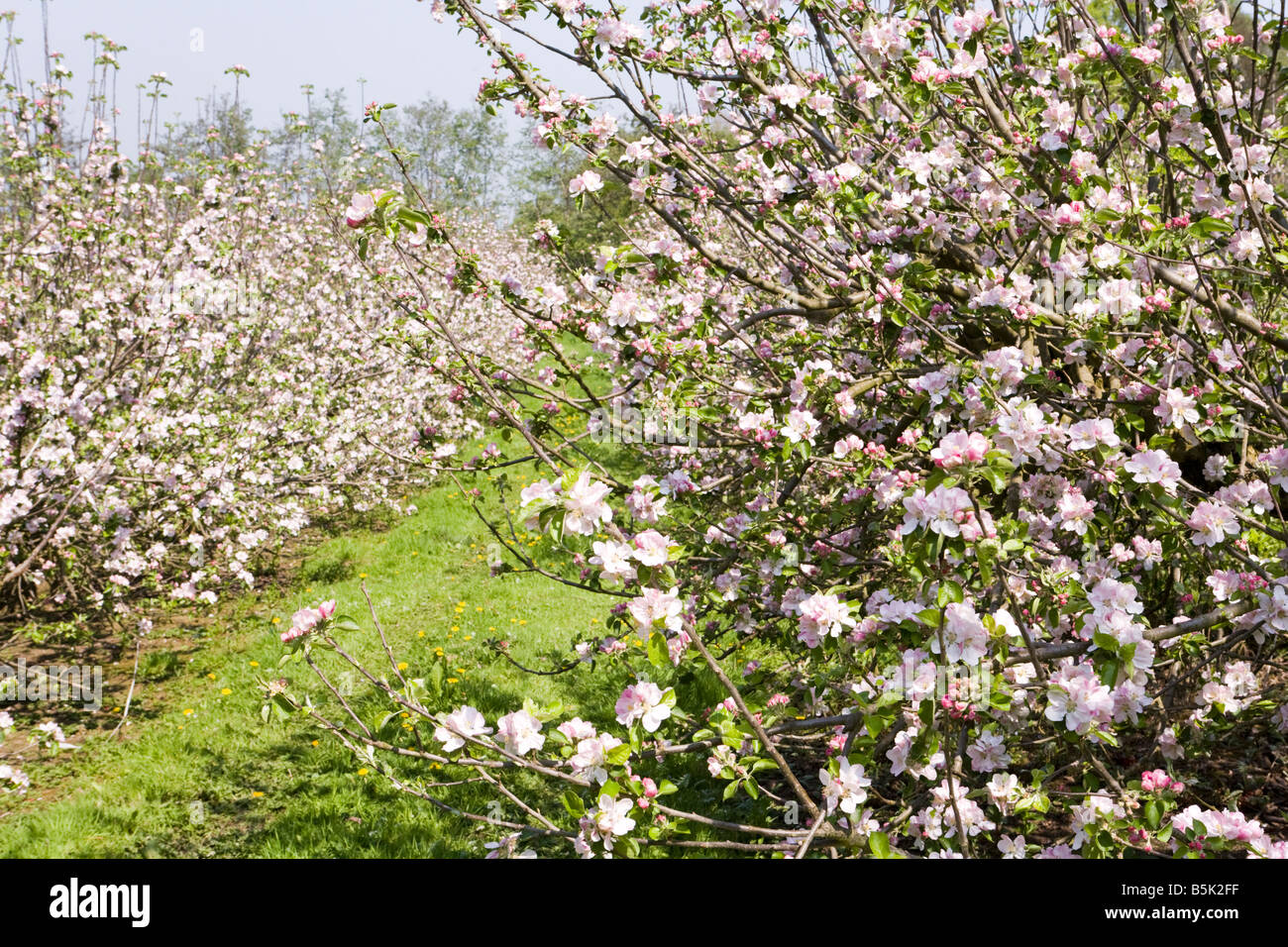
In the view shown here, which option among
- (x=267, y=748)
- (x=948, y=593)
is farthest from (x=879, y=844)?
(x=267, y=748)

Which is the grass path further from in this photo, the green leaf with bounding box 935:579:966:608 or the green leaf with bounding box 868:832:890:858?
the green leaf with bounding box 935:579:966:608

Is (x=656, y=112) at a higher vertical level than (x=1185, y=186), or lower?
higher

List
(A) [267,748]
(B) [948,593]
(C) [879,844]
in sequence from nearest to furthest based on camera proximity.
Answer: (B) [948,593]
(C) [879,844]
(A) [267,748]

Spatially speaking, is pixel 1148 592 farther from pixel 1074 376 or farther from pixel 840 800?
pixel 840 800

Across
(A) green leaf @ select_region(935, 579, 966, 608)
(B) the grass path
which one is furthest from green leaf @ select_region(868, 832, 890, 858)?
(B) the grass path

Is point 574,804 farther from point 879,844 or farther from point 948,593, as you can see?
point 948,593

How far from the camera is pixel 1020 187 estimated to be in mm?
2914

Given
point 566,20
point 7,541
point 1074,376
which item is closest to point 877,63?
point 566,20

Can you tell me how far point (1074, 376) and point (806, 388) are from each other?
1021 mm

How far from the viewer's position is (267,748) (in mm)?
4906

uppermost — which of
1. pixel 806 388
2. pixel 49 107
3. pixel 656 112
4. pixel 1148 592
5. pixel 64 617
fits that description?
pixel 49 107

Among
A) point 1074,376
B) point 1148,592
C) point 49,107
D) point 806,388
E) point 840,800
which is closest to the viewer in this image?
point 840,800

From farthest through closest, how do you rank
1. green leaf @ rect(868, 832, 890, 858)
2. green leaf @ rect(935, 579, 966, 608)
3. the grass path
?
the grass path
green leaf @ rect(868, 832, 890, 858)
green leaf @ rect(935, 579, 966, 608)

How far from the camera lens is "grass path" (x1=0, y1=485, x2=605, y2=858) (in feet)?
12.9
